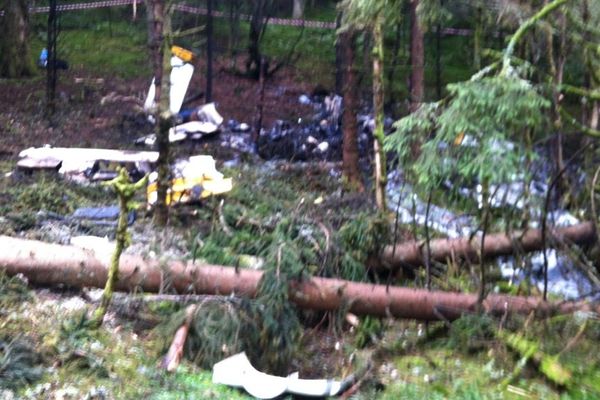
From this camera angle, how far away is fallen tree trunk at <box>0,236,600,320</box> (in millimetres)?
5906

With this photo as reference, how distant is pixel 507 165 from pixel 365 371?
1677 mm

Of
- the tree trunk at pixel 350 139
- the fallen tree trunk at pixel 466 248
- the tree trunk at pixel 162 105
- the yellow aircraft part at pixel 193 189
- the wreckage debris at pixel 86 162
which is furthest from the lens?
the tree trunk at pixel 350 139

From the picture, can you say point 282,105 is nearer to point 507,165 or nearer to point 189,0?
point 189,0

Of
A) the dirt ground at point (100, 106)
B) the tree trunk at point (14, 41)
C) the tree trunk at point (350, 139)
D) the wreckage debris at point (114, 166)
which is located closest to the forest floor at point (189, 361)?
the wreckage debris at point (114, 166)

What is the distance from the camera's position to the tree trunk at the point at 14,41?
1591 centimetres

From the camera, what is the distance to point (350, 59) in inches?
390

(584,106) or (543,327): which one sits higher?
(584,106)

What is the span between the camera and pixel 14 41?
16.0m

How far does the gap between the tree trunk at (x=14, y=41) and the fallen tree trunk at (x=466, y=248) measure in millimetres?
11641

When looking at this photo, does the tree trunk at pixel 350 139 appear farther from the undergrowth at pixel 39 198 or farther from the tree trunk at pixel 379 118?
the undergrowth at pixel 39 198

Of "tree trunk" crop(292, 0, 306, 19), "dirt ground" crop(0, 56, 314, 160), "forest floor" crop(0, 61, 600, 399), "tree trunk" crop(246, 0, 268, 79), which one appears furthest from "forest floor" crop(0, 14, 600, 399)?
"tree trunk" crop(292, 0, 306, 19)

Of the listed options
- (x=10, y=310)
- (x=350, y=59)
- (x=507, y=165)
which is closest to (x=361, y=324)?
(x=507, y=165)

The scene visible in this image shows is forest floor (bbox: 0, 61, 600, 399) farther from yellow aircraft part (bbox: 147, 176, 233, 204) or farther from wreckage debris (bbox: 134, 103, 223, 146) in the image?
wreckage debris (bbox: 134, 103, 223, 146)

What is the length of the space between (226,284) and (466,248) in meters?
2.29
